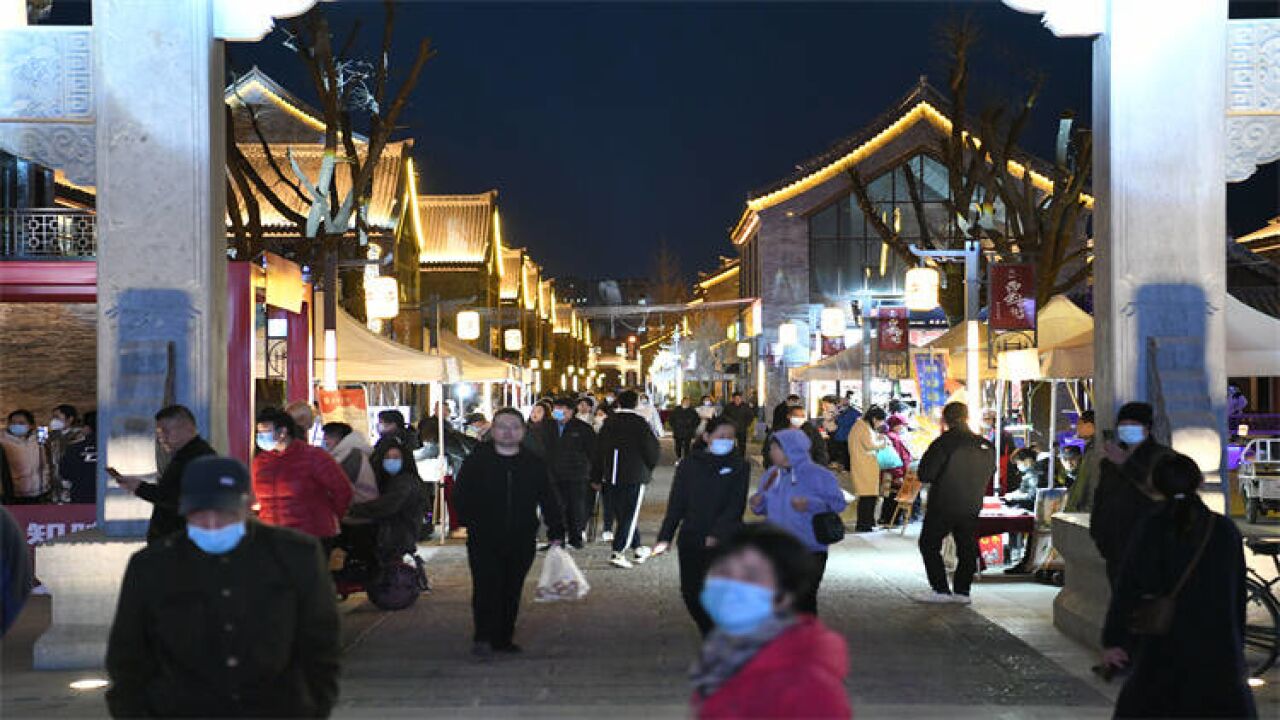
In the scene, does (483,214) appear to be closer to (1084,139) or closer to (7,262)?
(1084,139)

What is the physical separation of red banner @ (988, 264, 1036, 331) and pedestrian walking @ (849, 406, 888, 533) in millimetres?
3146

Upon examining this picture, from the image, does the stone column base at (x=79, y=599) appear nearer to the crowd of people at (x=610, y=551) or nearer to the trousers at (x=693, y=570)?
the crowd of people at (x=610, y=551)

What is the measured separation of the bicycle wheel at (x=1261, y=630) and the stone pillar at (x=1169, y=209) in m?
1.00

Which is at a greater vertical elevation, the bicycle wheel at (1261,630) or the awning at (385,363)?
the awning at (385,363)

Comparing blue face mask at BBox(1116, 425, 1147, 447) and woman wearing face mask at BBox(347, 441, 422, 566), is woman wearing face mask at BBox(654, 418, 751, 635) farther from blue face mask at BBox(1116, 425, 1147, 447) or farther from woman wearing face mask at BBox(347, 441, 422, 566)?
woman wearing face mask at BBox(347, 441, 422, 566)

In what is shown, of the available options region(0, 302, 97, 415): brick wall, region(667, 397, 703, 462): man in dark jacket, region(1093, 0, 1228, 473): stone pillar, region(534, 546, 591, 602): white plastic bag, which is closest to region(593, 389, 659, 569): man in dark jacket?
region(534, 546, 591, 602): white plastic bag

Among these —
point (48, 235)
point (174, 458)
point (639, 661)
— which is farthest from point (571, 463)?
point (174, 458)

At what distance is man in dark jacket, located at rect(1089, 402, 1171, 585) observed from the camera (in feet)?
25.7

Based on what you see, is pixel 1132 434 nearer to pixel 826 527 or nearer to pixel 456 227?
pixel 826 527

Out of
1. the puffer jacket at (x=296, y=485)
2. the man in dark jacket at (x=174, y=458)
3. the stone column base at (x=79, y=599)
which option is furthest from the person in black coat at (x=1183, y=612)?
the stone column base at (x=79, y=599)

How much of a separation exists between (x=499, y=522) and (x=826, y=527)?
2.25 metres

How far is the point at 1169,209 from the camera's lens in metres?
10.8

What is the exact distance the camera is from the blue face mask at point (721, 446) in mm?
10625

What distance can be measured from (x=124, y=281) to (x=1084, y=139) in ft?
73.7
